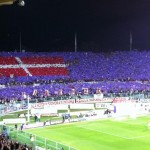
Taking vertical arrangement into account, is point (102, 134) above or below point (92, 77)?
below

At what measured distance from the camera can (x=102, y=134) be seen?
117ft

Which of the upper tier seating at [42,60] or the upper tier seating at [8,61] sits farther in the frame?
the upper tier seating at [42,60]

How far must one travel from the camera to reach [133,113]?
44.2m

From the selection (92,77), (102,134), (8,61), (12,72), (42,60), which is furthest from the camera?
(42,60)

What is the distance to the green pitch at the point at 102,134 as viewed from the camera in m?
30.8

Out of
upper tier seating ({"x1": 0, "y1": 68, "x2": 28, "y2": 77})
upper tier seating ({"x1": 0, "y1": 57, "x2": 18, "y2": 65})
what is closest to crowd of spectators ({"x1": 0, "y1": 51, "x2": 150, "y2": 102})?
upper tier seating ({"x1": 0, "y1": 57, "x2": 18, "y2": 65})

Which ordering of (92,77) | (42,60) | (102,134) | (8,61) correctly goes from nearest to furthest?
(102,134) < (8,61) < (92,77) < (42,60)

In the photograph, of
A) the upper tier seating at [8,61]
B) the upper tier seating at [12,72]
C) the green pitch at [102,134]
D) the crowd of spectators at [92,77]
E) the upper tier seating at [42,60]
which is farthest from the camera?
the upper tier seating at [42,60]

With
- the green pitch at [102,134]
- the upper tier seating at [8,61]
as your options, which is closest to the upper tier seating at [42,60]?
the upper tier seating at [8,61]

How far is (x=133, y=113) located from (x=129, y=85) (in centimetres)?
1948

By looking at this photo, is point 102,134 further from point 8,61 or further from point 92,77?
point 8,61

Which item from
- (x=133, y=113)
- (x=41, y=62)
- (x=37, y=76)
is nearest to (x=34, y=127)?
(x=133, y=113)

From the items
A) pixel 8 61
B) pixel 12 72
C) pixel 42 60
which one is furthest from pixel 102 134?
pixel 42 60

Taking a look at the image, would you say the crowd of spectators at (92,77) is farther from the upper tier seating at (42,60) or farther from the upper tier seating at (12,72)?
the upper tier seating at (12,72)
